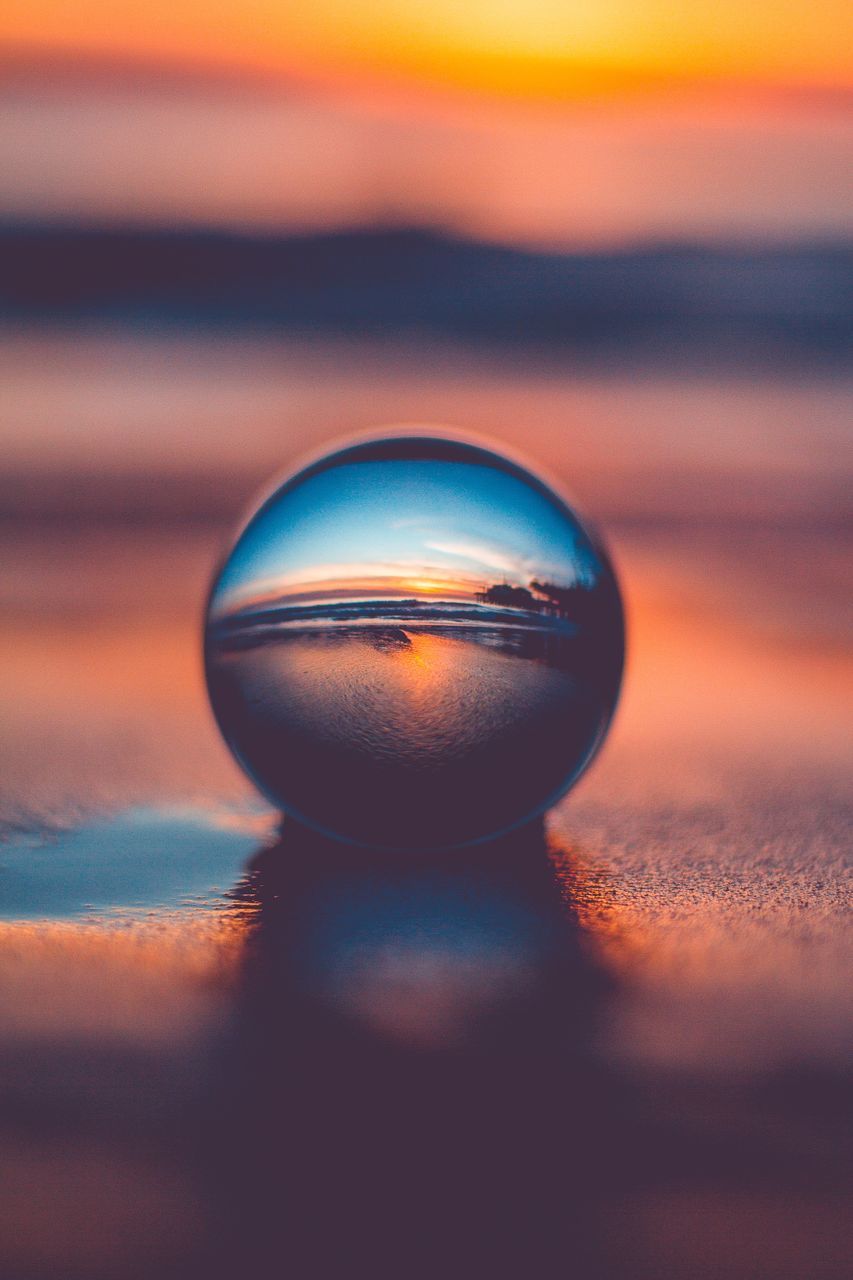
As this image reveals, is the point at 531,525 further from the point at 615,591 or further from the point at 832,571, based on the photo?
the point at 832,571

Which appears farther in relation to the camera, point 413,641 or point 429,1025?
point 413,641

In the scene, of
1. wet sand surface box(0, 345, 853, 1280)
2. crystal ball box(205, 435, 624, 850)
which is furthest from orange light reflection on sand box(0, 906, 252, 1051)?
crystal ball box(205, 435, 624, 850)

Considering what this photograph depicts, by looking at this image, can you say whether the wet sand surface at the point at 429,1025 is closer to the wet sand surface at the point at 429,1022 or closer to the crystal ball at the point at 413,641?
the wet sand surface at the point at 429,1022

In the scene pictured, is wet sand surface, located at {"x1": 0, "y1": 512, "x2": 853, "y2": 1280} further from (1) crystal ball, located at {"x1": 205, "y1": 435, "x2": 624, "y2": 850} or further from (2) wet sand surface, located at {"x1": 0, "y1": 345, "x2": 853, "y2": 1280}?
(1) crystal ball, located at {"x1": 205, "y1": 435, "x2": 624, "y2": 850}

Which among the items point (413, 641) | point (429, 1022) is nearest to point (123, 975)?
point (429, 1022)

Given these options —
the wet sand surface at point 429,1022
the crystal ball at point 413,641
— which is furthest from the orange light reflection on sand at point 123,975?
the crystal ball at point 413,641

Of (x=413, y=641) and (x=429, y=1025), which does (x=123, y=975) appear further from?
(x=413, y=641)

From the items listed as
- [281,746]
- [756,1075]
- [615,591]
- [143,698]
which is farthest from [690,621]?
[756,1075]
